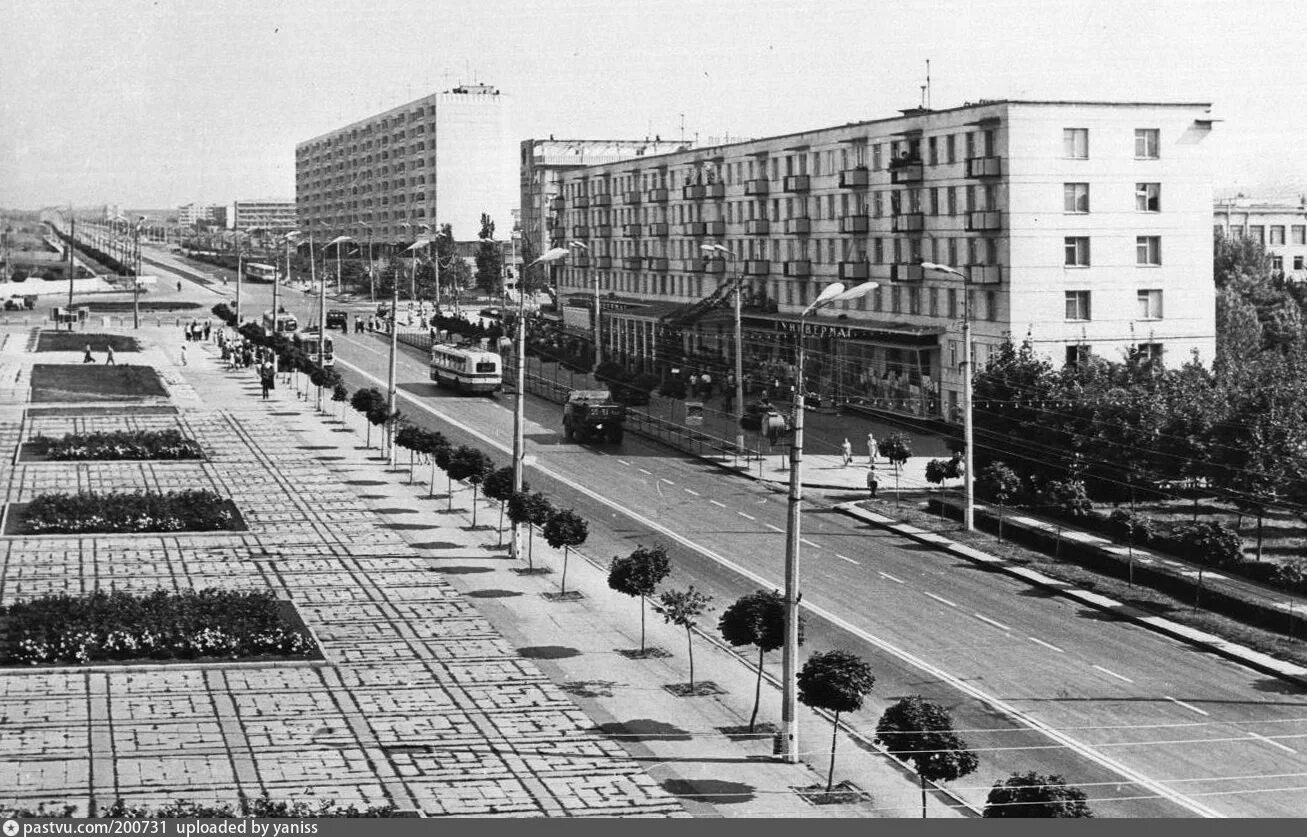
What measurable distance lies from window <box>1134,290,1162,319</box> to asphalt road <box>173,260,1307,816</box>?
21.3 meters

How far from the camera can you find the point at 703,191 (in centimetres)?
10288

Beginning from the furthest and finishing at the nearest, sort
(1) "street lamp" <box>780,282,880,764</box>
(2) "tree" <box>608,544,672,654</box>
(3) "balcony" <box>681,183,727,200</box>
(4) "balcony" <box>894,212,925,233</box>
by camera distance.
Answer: (3) "balcony" <box>681,183,727,200</box>, (4) "balcony" <box>894,212,925,233</box>, (2) "tree" <box>608,544,672,654</box>, (1) "street lamp" <box>780,282,880,764</box>

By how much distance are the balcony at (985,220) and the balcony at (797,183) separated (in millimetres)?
17322

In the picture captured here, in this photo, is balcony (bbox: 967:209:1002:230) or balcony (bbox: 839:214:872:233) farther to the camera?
balcony (bbox: 839:214:872:233)

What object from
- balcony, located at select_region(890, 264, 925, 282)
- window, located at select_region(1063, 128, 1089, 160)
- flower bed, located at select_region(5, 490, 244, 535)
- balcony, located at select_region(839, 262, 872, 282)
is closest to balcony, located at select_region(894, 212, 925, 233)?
balcony, located at select_region(890, 264, 925, 282)

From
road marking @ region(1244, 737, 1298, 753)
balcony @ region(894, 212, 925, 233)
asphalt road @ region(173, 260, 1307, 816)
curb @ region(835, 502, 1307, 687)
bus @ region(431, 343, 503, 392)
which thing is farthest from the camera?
bus @ region(431, 343, 503, 392)

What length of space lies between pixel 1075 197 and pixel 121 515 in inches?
1632

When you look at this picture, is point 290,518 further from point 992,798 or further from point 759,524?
point 992,798

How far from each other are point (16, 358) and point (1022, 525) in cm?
8170

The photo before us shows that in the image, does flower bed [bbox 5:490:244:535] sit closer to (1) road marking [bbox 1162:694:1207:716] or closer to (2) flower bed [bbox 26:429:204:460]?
(2) flower bed [bbox 26:429:204:460]

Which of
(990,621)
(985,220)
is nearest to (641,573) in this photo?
(990,621)

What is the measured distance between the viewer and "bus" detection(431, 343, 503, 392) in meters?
89.8

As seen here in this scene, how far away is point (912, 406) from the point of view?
252 feet

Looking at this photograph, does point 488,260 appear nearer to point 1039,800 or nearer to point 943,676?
point 943,676
